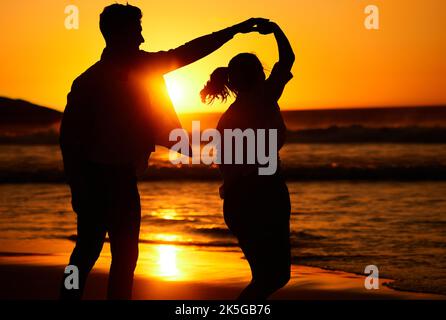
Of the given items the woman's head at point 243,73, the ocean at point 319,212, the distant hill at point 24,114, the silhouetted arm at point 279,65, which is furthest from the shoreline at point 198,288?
the distant hill at point 24,114

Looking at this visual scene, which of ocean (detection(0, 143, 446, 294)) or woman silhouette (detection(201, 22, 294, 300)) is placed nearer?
woman silhouette (detection(201, 22, 294, 300))

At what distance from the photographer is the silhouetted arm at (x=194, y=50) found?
14.3 feet

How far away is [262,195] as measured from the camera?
14.5ft

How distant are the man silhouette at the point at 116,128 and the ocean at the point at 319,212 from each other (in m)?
3.64

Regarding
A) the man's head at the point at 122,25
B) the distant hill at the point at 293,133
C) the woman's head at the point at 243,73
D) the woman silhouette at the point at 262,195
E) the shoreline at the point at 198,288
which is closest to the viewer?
the man's head at the point at 122,25

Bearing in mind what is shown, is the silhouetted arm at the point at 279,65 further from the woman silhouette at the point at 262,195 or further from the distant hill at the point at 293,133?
the distant hill at the point at 293,133

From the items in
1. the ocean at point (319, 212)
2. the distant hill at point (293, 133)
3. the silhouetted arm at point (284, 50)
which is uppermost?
the silhouetted arm at point (284, 50)

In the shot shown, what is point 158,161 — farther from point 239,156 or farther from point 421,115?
point 421,115

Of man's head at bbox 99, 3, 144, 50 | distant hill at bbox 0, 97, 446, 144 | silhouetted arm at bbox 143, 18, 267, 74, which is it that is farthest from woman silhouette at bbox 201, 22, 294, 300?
distant hill at bbox 0, 97, 446, 144

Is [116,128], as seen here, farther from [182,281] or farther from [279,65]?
[182,281]

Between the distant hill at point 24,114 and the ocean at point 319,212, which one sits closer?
the ocean at point 319,212

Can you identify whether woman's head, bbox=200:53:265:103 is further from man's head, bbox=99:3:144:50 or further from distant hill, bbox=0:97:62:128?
distant hill, bbox=0:97:62:128

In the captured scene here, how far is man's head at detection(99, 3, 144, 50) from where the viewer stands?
427cm

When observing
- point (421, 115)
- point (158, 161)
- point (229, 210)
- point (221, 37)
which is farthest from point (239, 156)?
point (421, 115)
